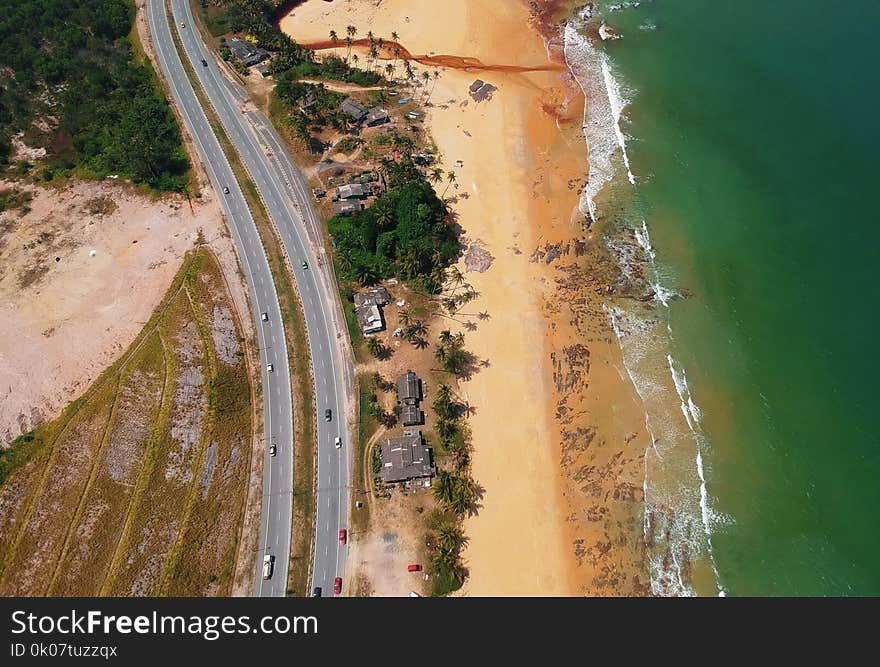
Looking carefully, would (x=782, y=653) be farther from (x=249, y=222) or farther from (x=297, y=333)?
(x=249, y=222)

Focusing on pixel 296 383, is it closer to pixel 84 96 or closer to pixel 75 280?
pixel 75 280

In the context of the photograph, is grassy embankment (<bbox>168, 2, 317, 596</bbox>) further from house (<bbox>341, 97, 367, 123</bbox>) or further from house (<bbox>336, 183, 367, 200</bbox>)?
house (<bbox>341, 97, 367, 123</bbox>)

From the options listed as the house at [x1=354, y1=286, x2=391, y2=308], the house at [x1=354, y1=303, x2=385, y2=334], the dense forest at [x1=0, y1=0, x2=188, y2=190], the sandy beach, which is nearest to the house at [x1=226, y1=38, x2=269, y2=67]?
the dense forest at [x1=0, y1=0, x2=188, y2=190]

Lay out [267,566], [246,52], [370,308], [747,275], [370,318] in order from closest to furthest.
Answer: [267,566] → [370,318] → [370,308] → [747,275] → [246,52]

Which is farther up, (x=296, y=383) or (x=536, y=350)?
(x=296, y=383)

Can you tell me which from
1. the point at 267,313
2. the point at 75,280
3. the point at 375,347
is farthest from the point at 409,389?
the point at 75,280

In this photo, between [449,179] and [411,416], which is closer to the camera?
[411,416]

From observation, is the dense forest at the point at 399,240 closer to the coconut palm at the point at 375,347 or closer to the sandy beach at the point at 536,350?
the sandy beach at the point at 536,350
